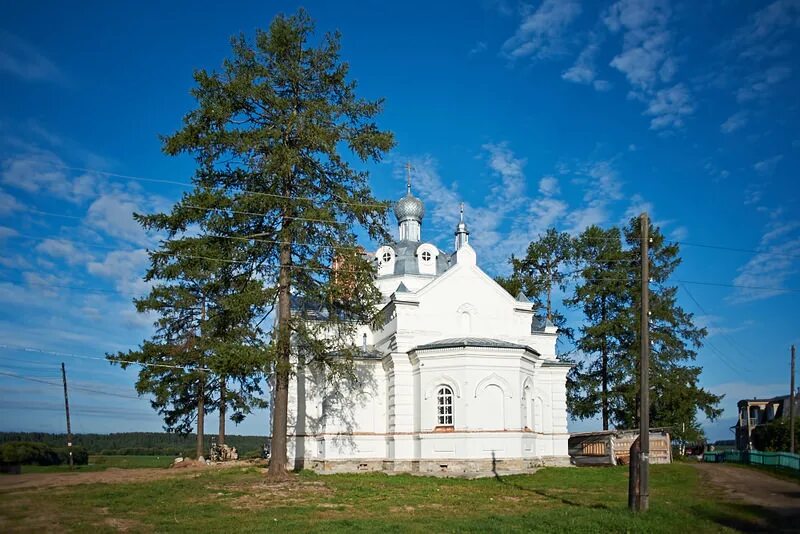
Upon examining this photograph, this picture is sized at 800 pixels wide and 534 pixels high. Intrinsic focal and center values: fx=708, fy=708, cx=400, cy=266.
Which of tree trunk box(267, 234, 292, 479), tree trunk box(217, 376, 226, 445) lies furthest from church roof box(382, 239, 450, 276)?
tree trunk box(267, 234, 292, 479)

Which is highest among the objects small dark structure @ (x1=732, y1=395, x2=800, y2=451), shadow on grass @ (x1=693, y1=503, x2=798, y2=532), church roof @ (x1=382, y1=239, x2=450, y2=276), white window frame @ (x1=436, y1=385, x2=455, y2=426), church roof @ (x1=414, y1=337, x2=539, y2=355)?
church roof @ (x1=382, y1=239, x2=450, y2=276)

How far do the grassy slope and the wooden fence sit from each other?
6490 mm

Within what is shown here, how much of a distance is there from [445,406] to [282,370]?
28.6 feet

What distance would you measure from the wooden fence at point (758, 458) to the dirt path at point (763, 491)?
45.4 inches

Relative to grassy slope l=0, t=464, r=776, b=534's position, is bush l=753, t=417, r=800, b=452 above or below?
below

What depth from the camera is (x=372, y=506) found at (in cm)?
1794

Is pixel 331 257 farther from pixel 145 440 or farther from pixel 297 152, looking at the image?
pixel 145 440

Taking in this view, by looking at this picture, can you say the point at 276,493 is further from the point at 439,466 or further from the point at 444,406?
the point at 444,406

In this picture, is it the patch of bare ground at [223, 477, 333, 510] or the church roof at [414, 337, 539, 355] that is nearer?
the patch of bare ground at [223, 477, 333, 510]

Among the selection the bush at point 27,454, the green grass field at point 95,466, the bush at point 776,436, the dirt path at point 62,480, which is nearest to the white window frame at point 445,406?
the dirt path at point 62,480

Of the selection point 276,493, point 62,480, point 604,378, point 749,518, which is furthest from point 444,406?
point 604,378

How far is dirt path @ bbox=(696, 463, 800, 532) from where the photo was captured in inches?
629

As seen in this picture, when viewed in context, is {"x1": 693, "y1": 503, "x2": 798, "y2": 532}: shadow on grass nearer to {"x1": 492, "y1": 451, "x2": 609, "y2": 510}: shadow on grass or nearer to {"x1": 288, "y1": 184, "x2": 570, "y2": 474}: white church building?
{"x1": 492, "y1": 451, "x2": 609, "y2": 510}: shadow on grass

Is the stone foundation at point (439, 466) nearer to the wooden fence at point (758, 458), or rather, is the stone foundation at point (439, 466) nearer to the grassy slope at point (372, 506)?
the grassy slope at point (372, 506)
